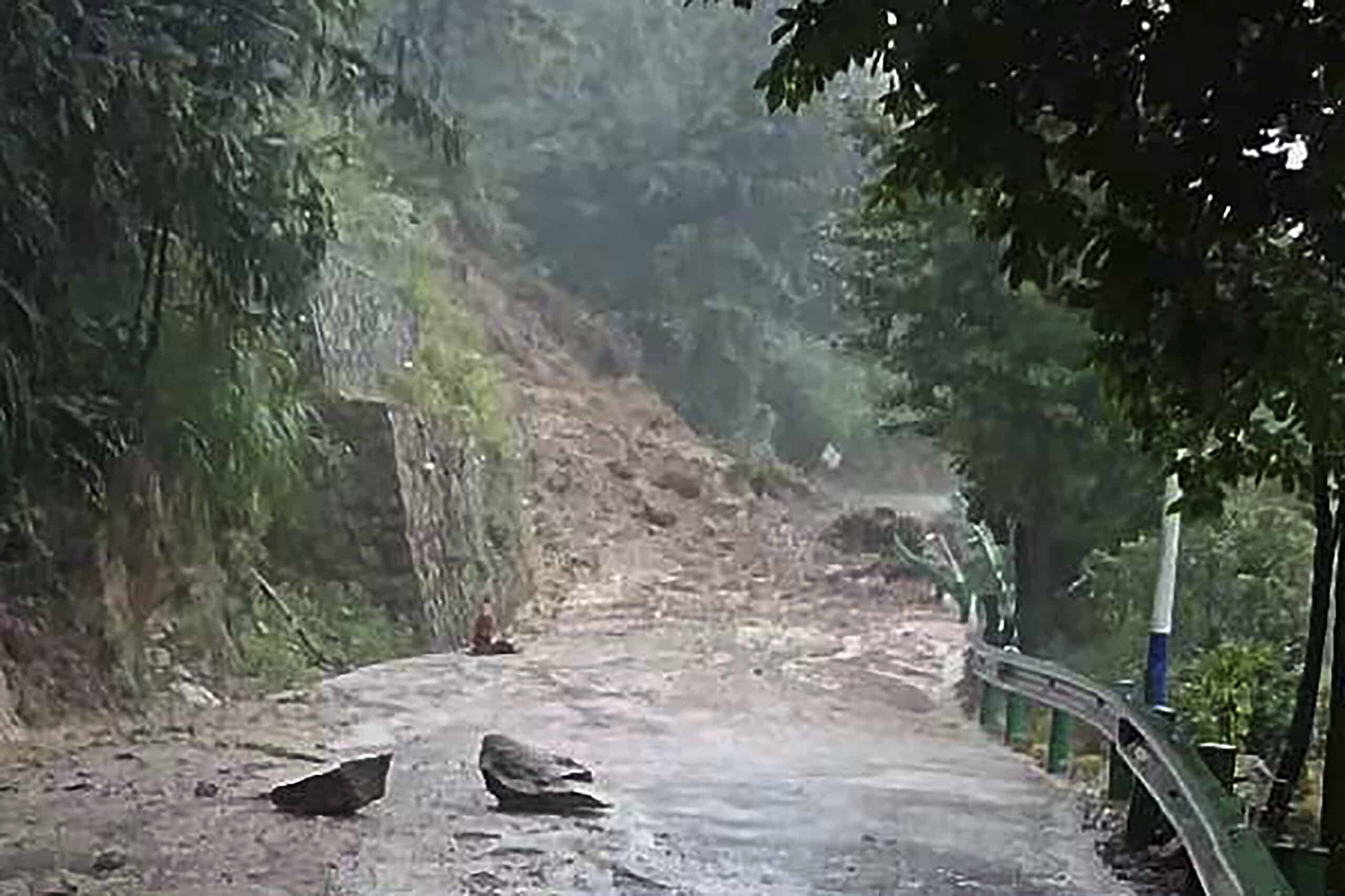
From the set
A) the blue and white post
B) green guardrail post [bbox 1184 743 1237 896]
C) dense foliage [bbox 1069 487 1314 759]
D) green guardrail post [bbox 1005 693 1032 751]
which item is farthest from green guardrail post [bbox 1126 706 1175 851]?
green guardrail post [bbox 1005 693 1032 751]

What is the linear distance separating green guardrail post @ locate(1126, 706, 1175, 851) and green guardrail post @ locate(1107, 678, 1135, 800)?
55cm

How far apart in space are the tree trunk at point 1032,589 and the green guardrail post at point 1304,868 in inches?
493

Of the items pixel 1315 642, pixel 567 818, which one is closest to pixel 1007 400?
pixel 567 818

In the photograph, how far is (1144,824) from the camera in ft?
28.5

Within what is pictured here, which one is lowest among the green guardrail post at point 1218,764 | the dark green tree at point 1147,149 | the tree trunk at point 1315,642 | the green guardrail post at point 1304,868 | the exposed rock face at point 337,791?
the exposed rock face at point 337,791

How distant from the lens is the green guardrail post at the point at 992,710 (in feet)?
51.6

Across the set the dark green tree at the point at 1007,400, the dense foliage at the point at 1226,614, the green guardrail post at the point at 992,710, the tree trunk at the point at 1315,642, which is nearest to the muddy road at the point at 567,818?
the green guardrail post at the point at 992,710

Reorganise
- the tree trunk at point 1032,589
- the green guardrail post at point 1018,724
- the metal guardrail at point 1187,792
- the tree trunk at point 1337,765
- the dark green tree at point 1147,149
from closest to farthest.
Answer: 1. the dark green tree at point 1147,149
2. the metal guardrail at point 1187,792
3. the tree trunk at point 1337,765
4. the green guardrail post at point 1018,724
5. the tree trunk at point 1032,589

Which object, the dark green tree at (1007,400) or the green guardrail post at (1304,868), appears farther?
the dark green tree at (1007,400)

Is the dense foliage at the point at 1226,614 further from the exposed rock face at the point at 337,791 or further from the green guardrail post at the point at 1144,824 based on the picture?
the exposed rock face at the point at 337,791

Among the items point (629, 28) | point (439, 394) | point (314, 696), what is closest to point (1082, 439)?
point (314, 696)

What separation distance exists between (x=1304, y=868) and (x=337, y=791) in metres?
5.23

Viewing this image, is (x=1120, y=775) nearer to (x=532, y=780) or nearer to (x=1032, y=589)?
(x=532, y=780)

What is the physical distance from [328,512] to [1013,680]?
10.8 metres
